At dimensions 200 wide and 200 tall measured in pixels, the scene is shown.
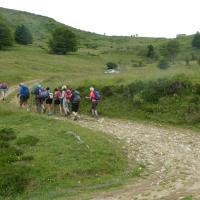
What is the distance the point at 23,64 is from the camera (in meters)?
80.4

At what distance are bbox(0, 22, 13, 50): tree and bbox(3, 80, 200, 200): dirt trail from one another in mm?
75682

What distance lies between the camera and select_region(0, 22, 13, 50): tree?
4053 inches

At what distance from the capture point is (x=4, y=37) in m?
103

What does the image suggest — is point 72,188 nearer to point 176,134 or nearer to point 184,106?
point 176,134

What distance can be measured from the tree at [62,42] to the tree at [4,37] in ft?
32.3

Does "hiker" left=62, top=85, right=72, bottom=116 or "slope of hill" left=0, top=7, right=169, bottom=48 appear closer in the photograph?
"hiker" left=62, top=85, right=72, bottom=116

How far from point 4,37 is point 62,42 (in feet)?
43.4

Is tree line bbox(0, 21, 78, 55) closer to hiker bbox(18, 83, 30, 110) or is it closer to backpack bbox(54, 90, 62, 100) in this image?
hiker bbox(18, 83, 30, 110)

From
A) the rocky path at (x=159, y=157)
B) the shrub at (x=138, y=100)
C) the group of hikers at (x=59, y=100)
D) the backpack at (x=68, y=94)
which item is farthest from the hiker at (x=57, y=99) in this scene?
the shrub at (x=138, y=100)

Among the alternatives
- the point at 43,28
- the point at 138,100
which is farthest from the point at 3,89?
the point at 43,28

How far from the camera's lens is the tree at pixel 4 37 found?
103 metres

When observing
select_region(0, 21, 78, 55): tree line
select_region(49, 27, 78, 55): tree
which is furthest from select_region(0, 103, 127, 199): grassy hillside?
select_region(49, 27, 78, 55): tree

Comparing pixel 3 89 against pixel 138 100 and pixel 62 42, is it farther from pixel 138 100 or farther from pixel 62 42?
pixel 62 42

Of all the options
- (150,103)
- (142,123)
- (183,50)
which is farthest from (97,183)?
(183,50)
